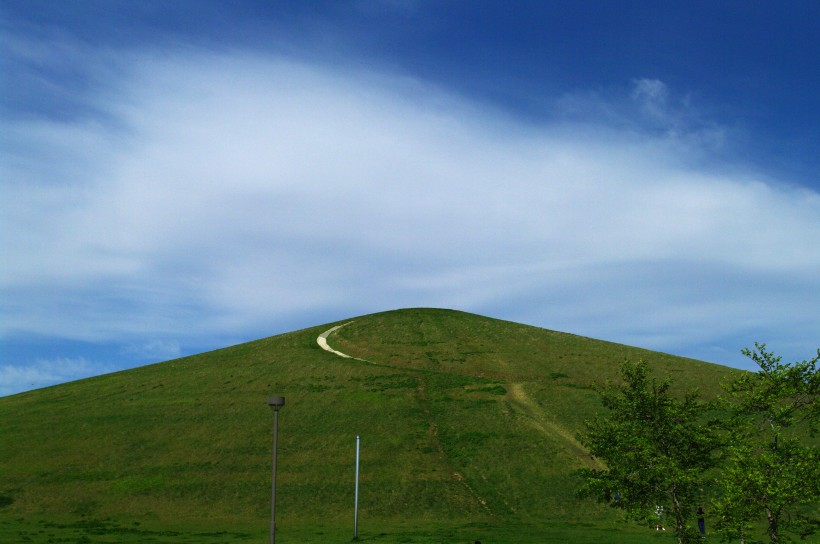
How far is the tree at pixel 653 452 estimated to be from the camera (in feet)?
124

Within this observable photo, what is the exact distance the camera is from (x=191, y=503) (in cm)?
6731

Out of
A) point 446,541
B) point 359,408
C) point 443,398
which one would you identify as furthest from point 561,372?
point 446,541

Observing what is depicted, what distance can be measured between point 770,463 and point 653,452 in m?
6.81

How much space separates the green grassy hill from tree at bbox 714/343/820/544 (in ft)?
64.4

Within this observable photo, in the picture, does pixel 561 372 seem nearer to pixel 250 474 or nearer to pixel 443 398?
pixel 443 398

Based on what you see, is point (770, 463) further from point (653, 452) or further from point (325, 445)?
point (325, 445)

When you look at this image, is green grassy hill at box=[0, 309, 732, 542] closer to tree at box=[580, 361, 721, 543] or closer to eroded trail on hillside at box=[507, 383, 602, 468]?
eroded trail on hillside at box=[507, 383, 602, 468]

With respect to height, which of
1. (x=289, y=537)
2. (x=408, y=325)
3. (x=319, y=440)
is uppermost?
(x=408, y=325)

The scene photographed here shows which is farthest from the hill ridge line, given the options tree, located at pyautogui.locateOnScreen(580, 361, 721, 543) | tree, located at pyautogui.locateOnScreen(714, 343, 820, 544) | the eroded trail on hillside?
tree, located at pyautogui.locateOnScreen(714, 343, 820, 544)

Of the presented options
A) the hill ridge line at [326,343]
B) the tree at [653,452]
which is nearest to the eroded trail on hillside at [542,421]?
the hill ridge line at [326,343]

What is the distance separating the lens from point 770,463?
33469 mm

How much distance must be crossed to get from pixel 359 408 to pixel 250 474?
19908mm

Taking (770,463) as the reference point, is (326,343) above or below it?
above

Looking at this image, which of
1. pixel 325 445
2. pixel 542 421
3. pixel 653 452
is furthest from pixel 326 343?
pixel 653 452
